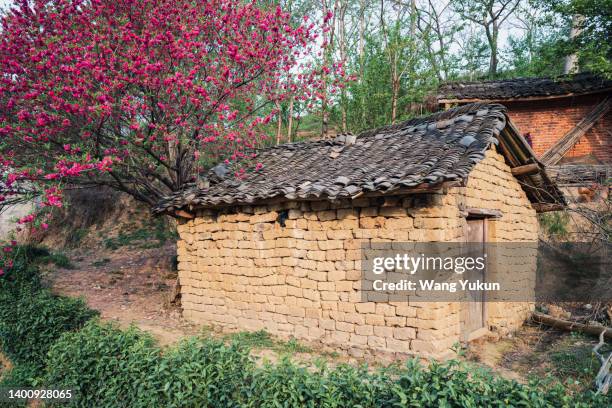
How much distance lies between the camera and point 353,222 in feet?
19.7

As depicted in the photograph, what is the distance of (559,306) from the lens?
9258 millimetres

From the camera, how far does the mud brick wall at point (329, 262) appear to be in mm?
5539

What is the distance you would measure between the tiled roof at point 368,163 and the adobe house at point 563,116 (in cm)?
504

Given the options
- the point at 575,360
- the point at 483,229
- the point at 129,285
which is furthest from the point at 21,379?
the point at 575,360

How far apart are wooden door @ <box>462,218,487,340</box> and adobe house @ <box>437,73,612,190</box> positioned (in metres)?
6.66

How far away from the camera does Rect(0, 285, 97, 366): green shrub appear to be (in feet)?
20.4

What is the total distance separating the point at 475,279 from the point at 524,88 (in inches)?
342

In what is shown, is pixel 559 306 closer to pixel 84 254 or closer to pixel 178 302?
pixel 178 302

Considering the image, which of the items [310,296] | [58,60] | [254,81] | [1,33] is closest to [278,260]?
[310,296]

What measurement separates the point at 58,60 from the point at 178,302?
4.93 meters

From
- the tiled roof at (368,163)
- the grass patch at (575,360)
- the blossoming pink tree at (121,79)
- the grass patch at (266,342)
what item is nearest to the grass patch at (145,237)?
the blossoming pink tree at (121,79)

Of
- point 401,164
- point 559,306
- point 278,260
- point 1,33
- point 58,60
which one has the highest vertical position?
point 1,33

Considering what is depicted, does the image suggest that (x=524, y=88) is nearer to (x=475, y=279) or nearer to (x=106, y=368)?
(x=475, y=279)

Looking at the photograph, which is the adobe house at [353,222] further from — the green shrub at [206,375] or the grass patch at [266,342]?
the green shrub at [206,375]
